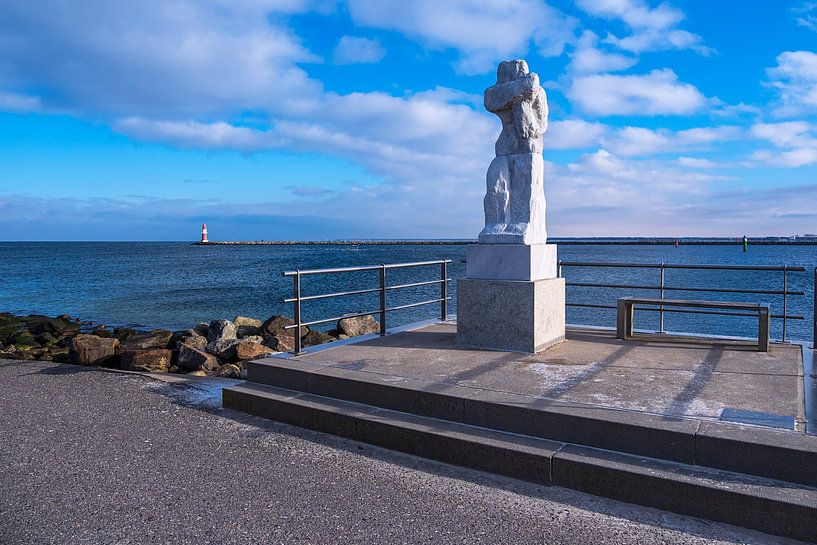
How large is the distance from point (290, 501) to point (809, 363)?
537 centimetres

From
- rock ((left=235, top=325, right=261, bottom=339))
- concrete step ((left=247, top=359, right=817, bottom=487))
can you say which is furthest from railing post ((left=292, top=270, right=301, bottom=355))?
rock ((left=235, top=325, right=261, bottom=339))

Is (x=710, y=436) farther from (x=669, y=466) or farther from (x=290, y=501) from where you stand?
(x=290, y=501)

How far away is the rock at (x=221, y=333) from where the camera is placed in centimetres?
1397

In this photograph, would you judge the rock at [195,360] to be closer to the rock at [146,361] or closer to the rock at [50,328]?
the rock at [146,361]

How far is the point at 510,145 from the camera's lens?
24.2 feet

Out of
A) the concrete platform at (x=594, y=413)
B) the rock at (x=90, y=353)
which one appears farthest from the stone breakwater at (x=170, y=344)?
the concrete platform at (x=594, y=413)

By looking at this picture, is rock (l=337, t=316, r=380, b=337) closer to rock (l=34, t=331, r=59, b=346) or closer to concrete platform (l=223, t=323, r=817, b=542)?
concrete platform (l=223, t=323, r=817, b=542)

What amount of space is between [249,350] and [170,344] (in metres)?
3.87

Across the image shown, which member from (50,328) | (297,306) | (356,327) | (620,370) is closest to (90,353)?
(297,306)

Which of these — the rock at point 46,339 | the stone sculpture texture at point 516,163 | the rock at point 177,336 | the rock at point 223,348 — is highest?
the stone sculpture texture at point 516,163

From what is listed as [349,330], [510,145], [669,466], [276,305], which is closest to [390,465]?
[669,466]

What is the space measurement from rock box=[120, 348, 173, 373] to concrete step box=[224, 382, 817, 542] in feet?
16.8

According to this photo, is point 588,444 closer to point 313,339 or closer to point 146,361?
point 146,361

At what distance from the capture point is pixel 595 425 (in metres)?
→ 4.27
